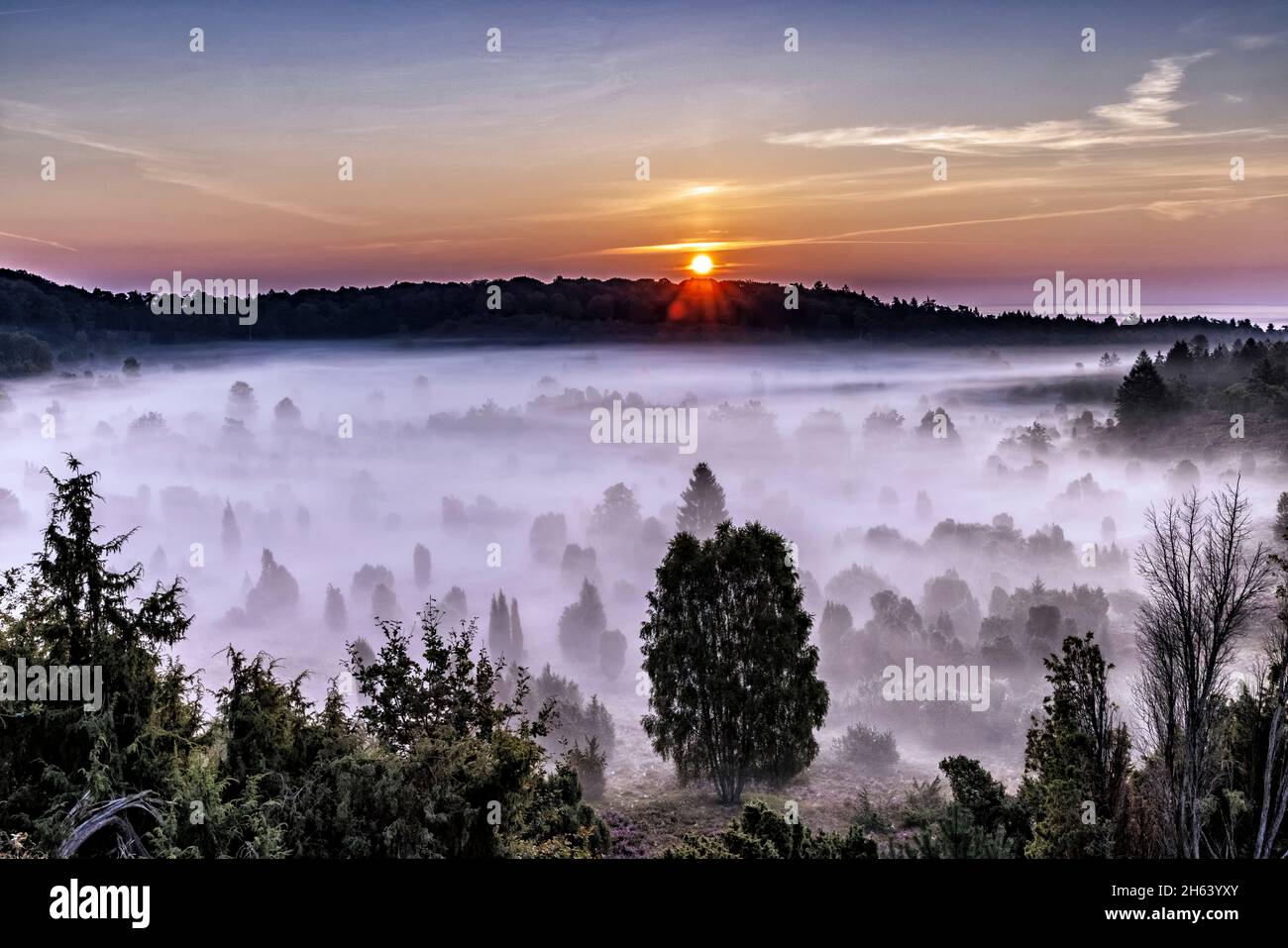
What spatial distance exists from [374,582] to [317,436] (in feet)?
60.7

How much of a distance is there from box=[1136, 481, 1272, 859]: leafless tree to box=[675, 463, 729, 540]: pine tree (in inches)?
1295

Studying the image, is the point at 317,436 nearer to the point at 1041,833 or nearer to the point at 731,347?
the point at 731,347

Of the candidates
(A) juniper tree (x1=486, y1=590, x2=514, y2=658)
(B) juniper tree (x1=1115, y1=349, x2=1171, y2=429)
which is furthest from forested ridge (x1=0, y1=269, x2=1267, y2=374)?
(A) juniper tree (x1=486, y1=590, x2=514, y2=658)

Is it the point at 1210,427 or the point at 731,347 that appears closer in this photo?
the point at 1210,427

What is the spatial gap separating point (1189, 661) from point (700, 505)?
1400 inches

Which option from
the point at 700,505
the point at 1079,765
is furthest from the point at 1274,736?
the point at 700,505

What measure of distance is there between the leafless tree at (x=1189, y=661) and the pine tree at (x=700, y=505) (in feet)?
108

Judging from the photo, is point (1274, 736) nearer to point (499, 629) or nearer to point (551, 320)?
point (551, 320)

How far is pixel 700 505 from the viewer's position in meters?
49.3

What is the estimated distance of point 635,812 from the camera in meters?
20.4

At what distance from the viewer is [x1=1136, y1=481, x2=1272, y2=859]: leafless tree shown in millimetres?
13598

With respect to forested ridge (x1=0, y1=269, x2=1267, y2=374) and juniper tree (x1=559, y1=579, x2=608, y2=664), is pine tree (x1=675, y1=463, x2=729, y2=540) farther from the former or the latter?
juniper tree (x1=559, y1=579, x2=608, y2=664)
